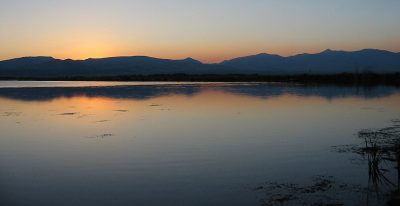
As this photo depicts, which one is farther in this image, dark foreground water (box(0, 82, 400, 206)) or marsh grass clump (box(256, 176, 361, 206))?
dark foreground water (box(0, 82, 400, 206))

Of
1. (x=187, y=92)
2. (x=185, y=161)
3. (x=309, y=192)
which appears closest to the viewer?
(x=309, y=192)

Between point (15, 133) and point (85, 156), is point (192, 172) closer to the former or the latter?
point (85, 156)

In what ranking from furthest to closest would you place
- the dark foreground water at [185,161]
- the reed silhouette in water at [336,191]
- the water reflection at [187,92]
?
the water reflection at [187,92], the dark foreground water at [185,161], the reed silhouette in water at [336,191]

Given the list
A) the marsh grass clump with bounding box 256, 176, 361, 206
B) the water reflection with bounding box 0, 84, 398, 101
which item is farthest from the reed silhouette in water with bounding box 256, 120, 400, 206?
the water reflection with bounding box 0, 84, 398, 101

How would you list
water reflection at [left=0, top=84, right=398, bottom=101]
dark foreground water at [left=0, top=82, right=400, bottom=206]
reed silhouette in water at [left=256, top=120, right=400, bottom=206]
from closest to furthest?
reed silhouette in water at [left=256, top=120, right=400, bottom=206], dark foreground water at [left=0, top=82, right=400, bottom=206], water reflection at [left=0, top=84, right=398, bottom=101]

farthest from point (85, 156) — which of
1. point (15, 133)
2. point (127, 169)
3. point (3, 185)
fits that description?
point (15, 133)

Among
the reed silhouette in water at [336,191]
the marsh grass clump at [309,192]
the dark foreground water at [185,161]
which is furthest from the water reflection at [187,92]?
the marsh grass clump at [309,192]

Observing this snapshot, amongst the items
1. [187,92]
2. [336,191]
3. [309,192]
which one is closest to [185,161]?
[309,192]

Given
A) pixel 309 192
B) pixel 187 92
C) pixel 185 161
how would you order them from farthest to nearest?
pixel 187 92
pixel 185 161
pixel 309 192

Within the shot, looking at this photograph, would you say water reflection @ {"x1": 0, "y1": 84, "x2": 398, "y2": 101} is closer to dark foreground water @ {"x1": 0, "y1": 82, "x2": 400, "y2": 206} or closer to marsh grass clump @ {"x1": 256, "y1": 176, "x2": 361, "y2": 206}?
dark foreground water @ {"x1": 0, "y1": 82, "x2": 400, "y2": 206}

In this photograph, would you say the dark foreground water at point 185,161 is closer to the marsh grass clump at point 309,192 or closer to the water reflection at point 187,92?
the marsh grass clump at point 309,192

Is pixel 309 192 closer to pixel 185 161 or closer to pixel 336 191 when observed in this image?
pixel 336 191

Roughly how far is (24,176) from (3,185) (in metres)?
0.80

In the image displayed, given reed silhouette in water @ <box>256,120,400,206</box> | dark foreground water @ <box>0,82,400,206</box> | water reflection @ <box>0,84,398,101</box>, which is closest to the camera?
reed silhouette in water @ <box>256,120,400,206</box>
